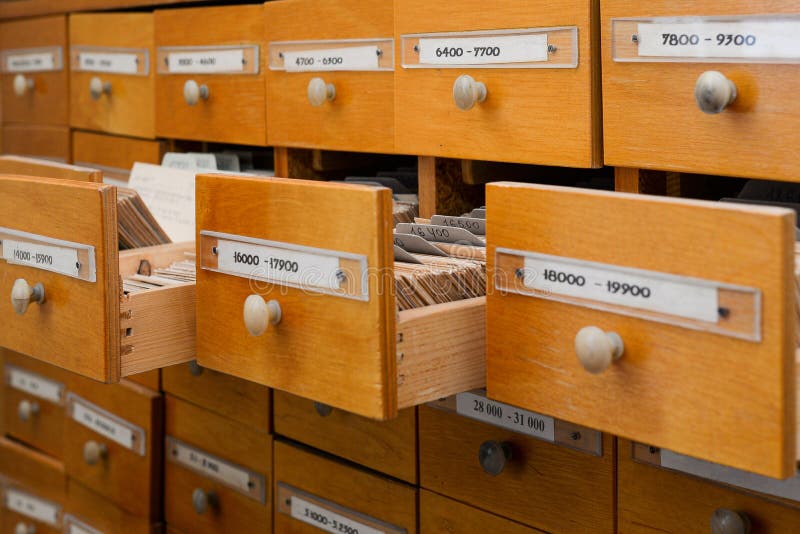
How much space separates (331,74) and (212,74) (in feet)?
0.84

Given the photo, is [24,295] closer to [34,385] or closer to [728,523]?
[728,523]

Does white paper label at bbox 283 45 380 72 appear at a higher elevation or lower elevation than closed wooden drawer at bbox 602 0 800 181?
higher

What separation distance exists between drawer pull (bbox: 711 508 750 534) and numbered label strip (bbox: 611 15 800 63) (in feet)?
1.30

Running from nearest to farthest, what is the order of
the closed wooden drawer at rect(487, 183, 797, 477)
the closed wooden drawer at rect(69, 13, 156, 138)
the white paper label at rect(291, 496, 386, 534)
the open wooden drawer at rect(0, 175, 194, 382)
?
the closed wooden drawer at rect(487, 183, 797, 477) → the open wooden drawer at rect(0, 175, 194, 382) → the white paper label at rect(291, 496, 386, 534) → the closed wooden drawer at rect(69, 13, 156, 138)

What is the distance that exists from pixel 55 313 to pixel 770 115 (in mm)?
701

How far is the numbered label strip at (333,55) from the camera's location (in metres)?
1.22

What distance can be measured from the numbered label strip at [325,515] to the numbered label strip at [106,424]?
0.35 meters

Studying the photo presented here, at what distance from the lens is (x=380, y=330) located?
0.83 m

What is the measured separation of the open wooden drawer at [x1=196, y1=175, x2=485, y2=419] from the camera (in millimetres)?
837

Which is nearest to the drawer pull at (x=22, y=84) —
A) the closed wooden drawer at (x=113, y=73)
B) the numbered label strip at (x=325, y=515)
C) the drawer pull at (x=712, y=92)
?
the closed wooden drawer at (x=113, y=73)

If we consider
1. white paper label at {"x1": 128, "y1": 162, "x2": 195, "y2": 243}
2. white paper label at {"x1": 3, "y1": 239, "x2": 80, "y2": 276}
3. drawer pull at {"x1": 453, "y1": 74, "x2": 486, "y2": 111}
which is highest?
drawer pull at {"x1": 453, "y1": 74, "x2": 486, "y2": 111}

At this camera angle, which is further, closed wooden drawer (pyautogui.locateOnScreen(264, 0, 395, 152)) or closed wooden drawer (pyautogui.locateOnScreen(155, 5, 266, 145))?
closed wooden drawer (pyautogui.locateOnScreen(155, 5, 266, 145))

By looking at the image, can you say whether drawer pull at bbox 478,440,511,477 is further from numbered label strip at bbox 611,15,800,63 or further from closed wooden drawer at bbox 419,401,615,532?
numbered label strip at bbox 611,15,800,63

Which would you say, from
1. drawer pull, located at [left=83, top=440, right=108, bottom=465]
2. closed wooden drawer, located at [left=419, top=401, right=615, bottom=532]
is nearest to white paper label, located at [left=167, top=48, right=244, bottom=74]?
closed wooden drawer, located at [left=419, top=401, right=615, bottom=532]
